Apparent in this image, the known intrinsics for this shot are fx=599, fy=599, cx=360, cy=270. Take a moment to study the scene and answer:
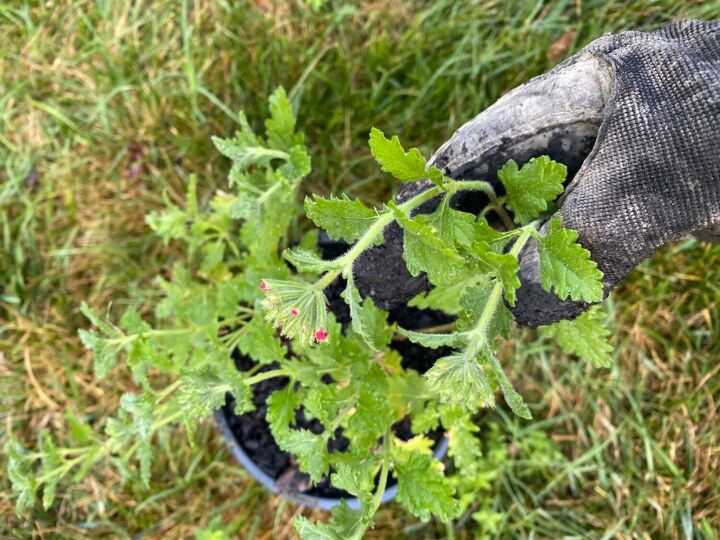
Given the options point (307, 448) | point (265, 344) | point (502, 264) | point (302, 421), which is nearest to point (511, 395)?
point (502, 264)

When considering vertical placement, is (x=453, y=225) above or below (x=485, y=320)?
above

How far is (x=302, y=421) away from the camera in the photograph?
6.27ft

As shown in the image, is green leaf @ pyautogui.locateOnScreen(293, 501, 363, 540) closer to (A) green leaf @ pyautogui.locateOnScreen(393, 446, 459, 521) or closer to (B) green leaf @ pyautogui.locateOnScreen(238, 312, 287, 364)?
(A) green leaf @ pyautogui.locateOnScreen(393, 446, 459, 521)

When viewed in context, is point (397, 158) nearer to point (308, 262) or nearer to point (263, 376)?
point (308, 262)

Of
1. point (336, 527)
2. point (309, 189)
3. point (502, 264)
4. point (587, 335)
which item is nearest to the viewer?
point (502, 264)

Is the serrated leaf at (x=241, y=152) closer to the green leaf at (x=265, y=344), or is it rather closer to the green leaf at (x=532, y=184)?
the green leaf at (x=265, y=344)

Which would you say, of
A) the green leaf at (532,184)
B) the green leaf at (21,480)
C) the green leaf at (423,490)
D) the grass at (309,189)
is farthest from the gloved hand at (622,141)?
the green leaf at (21,480)

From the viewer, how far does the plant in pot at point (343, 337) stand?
1.00 m

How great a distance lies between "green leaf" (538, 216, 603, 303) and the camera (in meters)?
0.99

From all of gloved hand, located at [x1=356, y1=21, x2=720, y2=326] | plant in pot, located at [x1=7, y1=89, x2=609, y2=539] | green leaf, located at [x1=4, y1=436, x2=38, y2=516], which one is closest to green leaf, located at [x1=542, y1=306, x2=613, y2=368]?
plant in pot, located at [x1=7, y1=89, x2=609, y2=539]

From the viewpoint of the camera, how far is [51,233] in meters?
2.44

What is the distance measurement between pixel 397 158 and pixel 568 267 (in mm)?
343

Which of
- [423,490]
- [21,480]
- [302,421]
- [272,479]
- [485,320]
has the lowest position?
[272,479]

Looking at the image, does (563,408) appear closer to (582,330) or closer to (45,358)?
(582,330)
